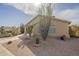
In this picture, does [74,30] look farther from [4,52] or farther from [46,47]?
[4,52]

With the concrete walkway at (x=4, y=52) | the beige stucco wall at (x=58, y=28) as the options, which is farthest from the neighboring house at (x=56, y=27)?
the concrete walkway at (x=4, y=52)

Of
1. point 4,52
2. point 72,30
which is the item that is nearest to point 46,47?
point 72,30

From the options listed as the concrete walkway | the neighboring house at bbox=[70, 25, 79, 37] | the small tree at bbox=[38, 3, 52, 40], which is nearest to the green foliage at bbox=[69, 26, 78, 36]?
the neighboring house at bbox=[70, 25, 79, 37]

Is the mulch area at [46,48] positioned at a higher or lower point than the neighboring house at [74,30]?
lower

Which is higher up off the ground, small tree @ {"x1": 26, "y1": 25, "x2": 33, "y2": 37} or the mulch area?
small tree @ {"x1": 26, "y1": 25, "x2": 33, "y2": 37}

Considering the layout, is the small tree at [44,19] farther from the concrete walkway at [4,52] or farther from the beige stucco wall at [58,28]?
the concrete walkway at [4,52]

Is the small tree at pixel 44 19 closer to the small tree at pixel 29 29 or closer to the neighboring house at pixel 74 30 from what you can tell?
the small tree at pixel 29 29

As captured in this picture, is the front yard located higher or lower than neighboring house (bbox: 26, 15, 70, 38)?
lower

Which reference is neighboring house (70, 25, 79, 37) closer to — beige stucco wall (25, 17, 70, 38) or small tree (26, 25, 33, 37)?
beige stucco wall (25, 17, 70, 38)

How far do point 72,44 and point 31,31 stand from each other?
0.51 meters

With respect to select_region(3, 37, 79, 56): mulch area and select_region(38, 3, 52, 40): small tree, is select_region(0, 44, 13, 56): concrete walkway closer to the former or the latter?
select_region(3, 37, 79, 56): mulch area

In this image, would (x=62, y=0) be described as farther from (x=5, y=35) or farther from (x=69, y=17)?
(x=5, y=35)

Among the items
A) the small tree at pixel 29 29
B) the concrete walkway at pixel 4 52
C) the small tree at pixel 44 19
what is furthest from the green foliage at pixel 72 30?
the concrete walkway at pixel 4 52

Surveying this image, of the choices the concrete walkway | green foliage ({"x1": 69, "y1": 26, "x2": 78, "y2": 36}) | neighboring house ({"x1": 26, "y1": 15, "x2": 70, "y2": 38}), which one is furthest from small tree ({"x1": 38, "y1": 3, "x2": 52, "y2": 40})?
the concrete walkway
